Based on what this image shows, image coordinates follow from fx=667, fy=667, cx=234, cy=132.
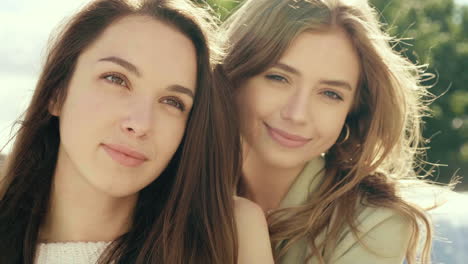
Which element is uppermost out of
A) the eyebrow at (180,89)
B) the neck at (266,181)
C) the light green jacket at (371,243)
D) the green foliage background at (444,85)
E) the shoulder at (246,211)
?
the eyebrow at (180,89)

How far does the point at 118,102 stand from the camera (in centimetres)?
250

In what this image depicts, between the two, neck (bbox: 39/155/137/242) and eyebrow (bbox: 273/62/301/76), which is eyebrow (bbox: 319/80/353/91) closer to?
eyebrow (bbox: 273/62/301/76)

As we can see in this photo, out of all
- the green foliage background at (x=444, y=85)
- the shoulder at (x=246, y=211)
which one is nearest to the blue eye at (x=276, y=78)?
the shoulder at (x=246, y=211)

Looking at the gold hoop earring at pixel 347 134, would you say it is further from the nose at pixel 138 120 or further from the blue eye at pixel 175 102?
the nose at pixel 138 120

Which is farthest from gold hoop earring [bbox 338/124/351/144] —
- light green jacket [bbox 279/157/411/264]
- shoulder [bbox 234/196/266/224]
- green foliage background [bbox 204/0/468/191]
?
green foliage background [bbox 204/0/468/191]

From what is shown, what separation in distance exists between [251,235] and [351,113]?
125 centimetres

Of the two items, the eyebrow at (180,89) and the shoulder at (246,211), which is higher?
the eyebrow at (180,89)

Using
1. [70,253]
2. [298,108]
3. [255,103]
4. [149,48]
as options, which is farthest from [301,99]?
[70,253]

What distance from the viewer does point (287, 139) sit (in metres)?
3.42

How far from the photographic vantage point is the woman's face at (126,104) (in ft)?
8.16

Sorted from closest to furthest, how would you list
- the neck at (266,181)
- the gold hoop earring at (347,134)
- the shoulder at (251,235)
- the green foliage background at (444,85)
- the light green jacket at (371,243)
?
1. the shoulder at (251,235)
2. the light green jacket at (371,243)
3. the neck at (266,181)
4. the gold hoop earring at (347,134)
5. the green foliage background at (444,85)

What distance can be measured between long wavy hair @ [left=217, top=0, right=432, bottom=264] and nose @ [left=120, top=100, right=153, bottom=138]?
3.03 feet

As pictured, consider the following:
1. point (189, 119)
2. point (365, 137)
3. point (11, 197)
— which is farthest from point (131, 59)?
point (365, 137)

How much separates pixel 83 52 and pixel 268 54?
108cm
